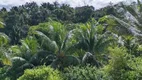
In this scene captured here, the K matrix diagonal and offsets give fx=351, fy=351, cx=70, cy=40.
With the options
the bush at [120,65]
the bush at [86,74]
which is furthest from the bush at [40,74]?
the bush at [120,65]

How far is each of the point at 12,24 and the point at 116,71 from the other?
32.4 m

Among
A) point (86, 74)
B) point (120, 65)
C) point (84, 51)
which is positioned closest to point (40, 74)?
point (86, 74)

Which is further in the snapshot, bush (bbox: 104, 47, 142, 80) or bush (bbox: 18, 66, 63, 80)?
bush (bbox: 18, 66, 63, 80)

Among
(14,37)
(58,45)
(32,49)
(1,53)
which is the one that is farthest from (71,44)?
(14,37)

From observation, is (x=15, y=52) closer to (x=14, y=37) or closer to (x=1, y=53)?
(x=1, y=53)

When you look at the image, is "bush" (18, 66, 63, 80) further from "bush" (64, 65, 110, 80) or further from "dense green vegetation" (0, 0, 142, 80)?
"bush" (64, 65, 110, 80)

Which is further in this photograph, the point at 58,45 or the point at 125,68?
the point at 58,45

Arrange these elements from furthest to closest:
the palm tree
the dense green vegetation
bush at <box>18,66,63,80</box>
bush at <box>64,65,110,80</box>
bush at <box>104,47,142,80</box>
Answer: the palm tree, bush at <box>18,66,63,80</box>, bush at <box>64,65,110,80</box>, the dense green vegetation, bush at <box>104,47,142,80</box>

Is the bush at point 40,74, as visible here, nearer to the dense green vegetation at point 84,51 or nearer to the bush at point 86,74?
the dense green vegetation at point 84,51

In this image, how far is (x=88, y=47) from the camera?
24.6 meters

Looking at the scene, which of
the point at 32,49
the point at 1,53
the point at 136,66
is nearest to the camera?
the point at 136,66

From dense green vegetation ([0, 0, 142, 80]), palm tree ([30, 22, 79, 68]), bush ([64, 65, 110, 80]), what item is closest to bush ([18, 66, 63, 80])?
dense green vegetation ([0, 0, 142, 80])

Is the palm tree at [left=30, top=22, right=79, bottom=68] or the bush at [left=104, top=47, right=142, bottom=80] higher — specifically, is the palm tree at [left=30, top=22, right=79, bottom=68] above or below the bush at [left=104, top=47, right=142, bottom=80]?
above

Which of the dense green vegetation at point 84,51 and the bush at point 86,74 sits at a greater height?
the dense green vegetation at point 84,51
